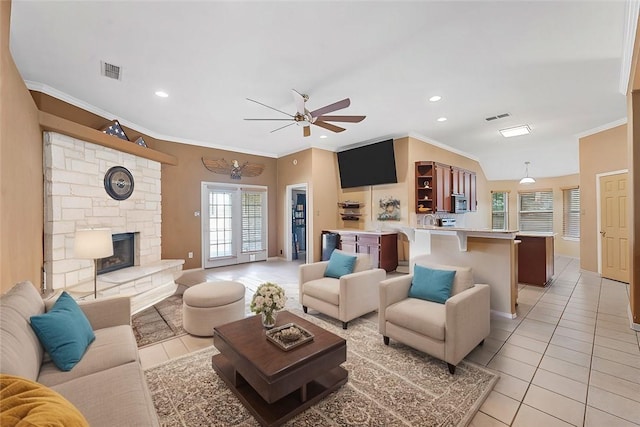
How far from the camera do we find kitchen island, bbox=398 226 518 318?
319 cm

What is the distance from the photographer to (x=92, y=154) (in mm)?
3965

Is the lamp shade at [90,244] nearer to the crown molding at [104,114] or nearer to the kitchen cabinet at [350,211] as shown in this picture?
the crown molding at [104,114]

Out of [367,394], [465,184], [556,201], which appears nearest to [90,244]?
A: [367,394]

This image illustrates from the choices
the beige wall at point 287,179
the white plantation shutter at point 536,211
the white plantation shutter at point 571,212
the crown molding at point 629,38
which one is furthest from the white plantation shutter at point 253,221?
the white plantation shutter at point 571,212

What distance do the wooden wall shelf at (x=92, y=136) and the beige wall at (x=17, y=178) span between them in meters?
0.15

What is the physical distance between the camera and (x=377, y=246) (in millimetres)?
5562

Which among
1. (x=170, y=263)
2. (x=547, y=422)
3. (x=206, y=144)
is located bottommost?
(x=547, y=422)

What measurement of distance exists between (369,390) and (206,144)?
19.7 feet

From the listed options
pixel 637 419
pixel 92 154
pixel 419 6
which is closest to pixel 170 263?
pixel 92 154

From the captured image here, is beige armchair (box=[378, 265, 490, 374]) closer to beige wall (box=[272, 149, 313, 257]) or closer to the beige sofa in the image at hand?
the beige sofa

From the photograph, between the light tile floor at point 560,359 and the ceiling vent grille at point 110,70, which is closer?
the light tile floor at point 560,359

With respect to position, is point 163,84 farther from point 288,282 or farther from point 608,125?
point 608,125

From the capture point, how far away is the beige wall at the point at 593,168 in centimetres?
502

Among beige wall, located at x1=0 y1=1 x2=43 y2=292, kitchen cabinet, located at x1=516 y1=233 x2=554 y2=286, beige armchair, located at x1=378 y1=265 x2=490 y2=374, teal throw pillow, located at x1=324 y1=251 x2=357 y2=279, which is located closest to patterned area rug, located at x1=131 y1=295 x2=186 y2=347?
beige wall, located at x1=0 y1=1 x2=43 y2=292
